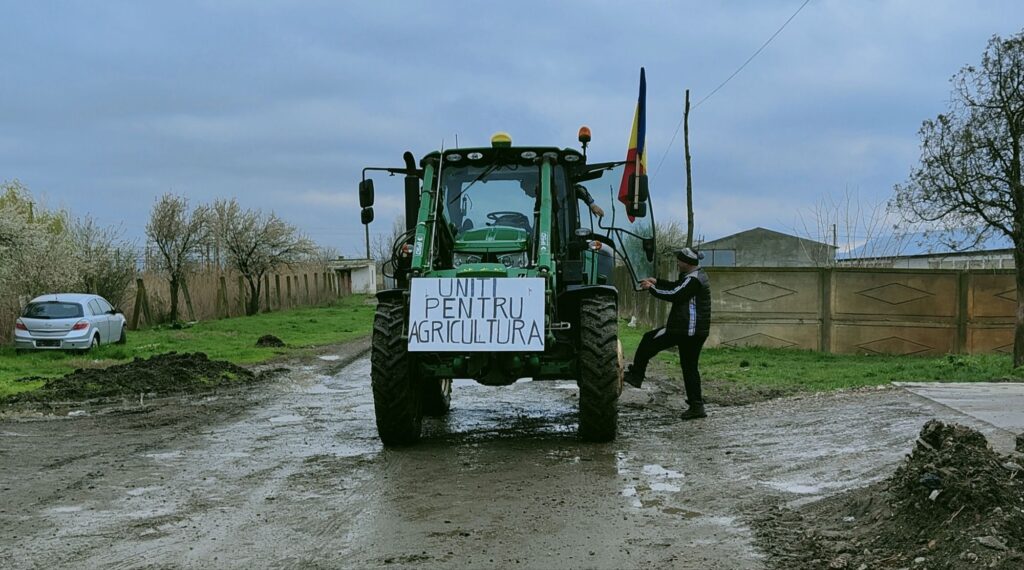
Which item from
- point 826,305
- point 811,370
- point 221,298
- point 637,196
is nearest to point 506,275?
point 637,196

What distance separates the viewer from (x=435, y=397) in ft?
36.8

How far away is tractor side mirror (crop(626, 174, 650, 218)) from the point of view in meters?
9.47

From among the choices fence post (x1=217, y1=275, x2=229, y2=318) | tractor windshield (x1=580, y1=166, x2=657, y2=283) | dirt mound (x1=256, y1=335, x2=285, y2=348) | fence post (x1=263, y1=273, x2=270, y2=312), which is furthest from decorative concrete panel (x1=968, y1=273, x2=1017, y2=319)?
fence post (x1=263, y1=273, x2=270, y2=312)

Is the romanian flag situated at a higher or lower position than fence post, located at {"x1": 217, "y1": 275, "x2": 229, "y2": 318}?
higher

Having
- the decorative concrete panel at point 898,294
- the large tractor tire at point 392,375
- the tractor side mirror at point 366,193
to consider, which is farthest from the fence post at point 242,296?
the large tractor tire at point 392,375

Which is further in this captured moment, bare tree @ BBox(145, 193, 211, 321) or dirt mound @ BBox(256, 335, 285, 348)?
bare tree @ BBox(145, 193, 211, 321)

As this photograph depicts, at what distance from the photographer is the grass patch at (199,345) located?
1849 centimetres

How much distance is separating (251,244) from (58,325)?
2655 cm

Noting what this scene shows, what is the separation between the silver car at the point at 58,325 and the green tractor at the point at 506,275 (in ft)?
47.0

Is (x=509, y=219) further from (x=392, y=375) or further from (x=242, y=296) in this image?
(x=242, y=296)

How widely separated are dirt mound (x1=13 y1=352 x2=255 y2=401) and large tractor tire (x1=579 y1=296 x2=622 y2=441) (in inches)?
322

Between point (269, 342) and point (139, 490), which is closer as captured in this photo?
point (139, 490)

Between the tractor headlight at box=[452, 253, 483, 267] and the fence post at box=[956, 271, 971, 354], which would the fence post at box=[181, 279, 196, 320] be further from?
the tractor headlight at box=[452, 253, 483, 267]

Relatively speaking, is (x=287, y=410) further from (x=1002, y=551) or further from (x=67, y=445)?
(x=1002, y=551)
